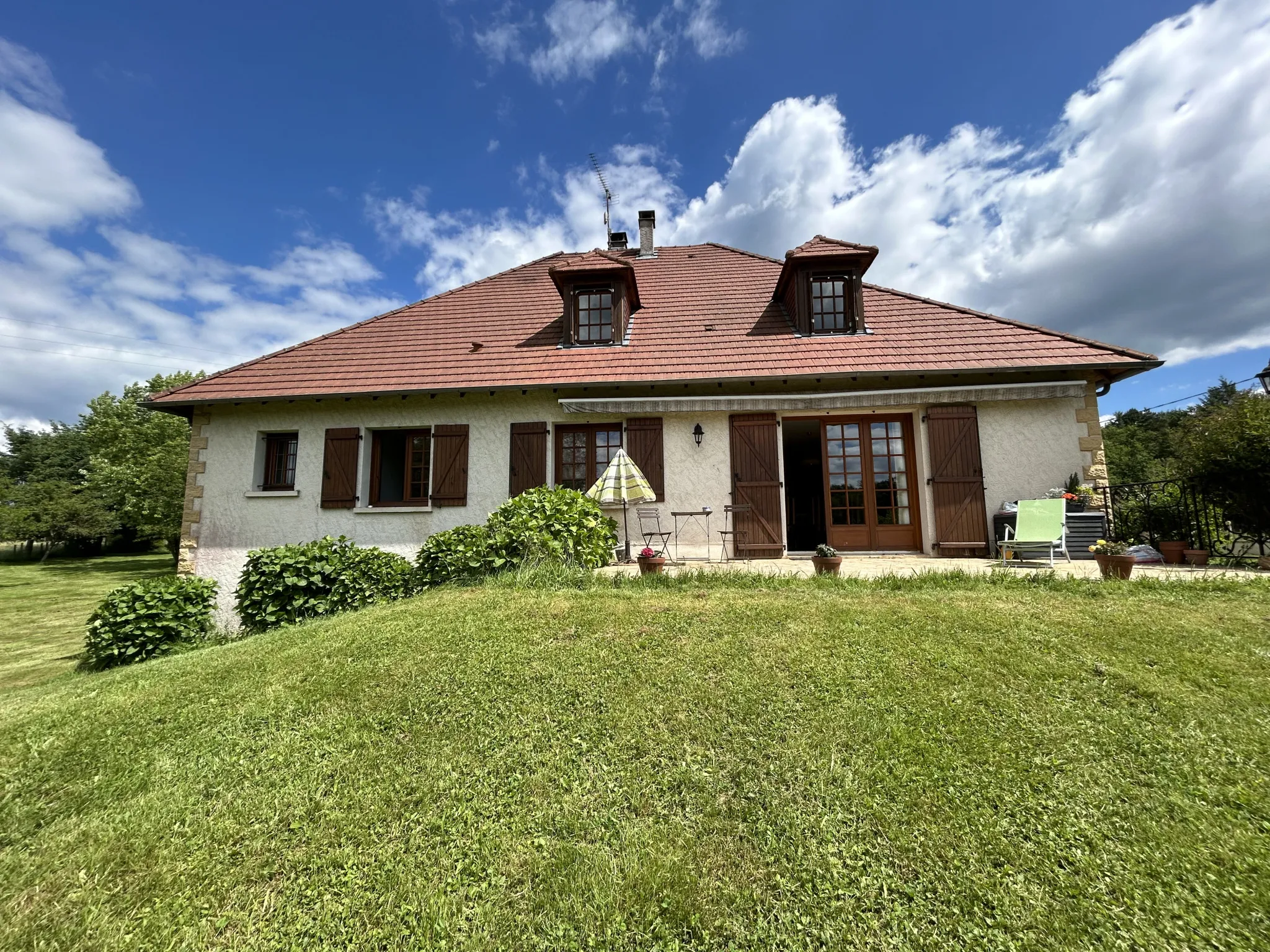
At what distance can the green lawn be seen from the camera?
7.25 metres

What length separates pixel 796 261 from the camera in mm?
10141

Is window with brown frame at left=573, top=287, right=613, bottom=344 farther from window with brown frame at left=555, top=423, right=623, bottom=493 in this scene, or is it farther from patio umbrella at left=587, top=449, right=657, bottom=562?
patio umbrella at left=587, top=449, right=657, bottom=562

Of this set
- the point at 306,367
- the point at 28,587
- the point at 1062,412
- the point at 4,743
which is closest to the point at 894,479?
the point at 1062,412

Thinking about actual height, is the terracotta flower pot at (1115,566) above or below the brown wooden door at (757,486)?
below

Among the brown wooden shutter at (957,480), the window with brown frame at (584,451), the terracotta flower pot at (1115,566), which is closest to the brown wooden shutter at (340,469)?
the window with brown frame at (584,451)

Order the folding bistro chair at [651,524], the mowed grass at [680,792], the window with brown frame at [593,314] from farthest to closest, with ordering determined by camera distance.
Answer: the window with brown frame at [593,314] → the folding bistro chair at [651,524] → the mowed grass at [680,792]

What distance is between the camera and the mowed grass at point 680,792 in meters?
2.10

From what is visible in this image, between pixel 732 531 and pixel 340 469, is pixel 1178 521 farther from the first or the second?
pixel 340 469

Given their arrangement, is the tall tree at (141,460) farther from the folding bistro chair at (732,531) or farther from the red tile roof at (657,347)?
the folding bistro chair at (732,531)

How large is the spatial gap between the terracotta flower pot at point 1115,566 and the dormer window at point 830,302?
5938mm

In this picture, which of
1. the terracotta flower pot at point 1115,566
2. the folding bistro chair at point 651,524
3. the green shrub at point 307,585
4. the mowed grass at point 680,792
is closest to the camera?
the mowed grass at point 680,792

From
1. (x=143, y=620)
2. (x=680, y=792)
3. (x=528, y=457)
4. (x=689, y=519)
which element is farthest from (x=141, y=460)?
(x=680, y=792)

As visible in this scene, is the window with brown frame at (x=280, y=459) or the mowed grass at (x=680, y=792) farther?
the window with brown frame at (x=280, y=459)

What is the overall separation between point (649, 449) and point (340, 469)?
236 inches
